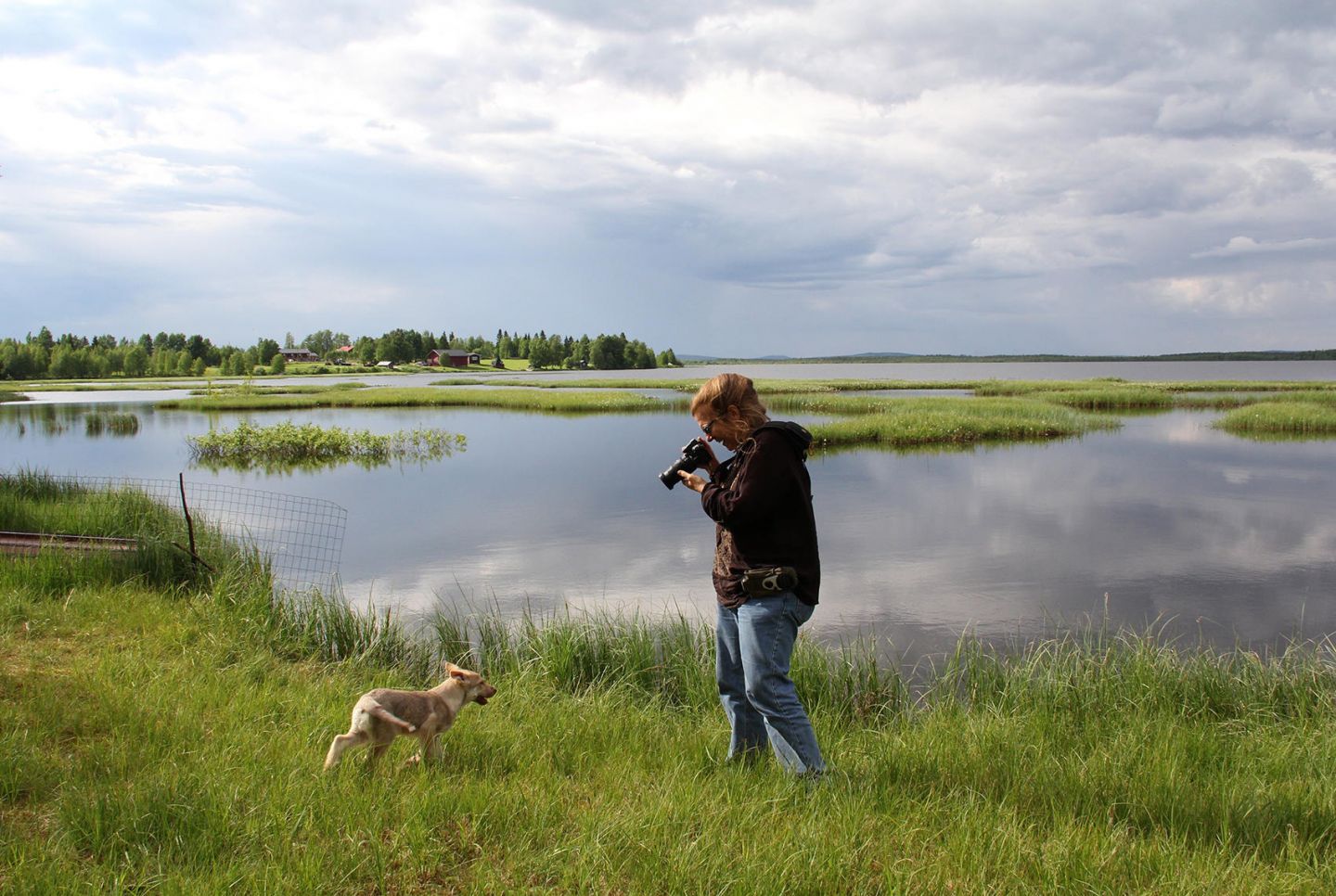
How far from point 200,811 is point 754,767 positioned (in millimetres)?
2571

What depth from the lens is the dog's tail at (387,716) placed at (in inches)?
155

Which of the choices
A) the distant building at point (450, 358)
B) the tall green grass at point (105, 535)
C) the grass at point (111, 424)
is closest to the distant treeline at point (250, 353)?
the distant building at point (450, 358)

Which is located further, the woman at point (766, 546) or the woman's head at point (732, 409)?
the woman's head at point (732, 409)

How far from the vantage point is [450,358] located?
149500 mm

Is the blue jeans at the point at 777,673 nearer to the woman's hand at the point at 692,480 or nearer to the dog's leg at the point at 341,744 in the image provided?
the woman's hand at the point at 692,480

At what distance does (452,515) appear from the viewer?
58.3 feet

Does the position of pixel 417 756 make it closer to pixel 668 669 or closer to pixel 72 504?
pixel 668 669

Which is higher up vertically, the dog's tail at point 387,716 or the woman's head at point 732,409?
the woman's head at point 732,409

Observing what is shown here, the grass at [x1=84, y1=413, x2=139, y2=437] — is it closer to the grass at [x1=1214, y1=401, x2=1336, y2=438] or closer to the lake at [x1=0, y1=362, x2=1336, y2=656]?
the lake at [x1=0, y1=362, x2=1336, y2=656]

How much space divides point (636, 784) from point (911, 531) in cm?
1271

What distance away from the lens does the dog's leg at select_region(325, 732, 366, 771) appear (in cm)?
395

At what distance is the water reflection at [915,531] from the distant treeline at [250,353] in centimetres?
6151

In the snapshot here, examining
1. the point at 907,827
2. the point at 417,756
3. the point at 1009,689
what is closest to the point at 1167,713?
the point at 1009,689

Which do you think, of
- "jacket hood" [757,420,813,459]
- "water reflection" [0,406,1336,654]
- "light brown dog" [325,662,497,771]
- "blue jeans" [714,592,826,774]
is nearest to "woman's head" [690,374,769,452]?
"jacket hood" [757,420,813,459]
